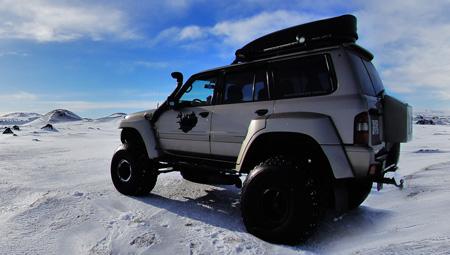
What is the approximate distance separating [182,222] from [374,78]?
2884 millimetres

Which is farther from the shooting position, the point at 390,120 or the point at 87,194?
the point at 87,194

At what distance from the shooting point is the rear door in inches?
172

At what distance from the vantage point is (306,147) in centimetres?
399

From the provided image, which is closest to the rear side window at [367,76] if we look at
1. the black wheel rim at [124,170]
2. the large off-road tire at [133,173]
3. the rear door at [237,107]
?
the rear door at [237,107]

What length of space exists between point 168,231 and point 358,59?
9.43ft

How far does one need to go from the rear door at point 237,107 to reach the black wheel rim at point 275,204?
85 centimetres

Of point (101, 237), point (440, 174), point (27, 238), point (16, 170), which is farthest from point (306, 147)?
point (16, 170)

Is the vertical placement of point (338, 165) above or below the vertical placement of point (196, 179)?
above

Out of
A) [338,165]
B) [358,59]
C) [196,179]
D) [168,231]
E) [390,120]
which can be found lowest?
[168,231]

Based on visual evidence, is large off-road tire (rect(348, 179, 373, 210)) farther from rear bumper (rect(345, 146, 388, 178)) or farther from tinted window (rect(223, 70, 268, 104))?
tinted window (rect(223, 70, 268, 104))

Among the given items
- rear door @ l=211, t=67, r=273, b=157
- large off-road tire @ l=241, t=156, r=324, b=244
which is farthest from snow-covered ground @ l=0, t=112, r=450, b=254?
rear door @ l=211, t=67, r=273, b=157

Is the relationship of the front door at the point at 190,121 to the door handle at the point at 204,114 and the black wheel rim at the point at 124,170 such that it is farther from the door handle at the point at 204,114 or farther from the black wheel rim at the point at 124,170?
the black wheel rim at the point at 124,170

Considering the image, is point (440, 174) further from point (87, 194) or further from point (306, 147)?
point (87, 194)

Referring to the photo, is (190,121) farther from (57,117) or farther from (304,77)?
(57,117)
